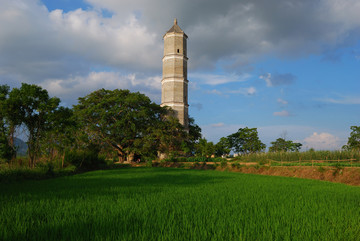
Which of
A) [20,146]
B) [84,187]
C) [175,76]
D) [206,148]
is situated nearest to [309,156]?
[206,148]

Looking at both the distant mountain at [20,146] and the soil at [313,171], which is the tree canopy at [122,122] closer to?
the soil at [313,171]

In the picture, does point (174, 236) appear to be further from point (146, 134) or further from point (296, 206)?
point (146, 134)

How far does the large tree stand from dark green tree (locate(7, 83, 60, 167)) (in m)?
16.8

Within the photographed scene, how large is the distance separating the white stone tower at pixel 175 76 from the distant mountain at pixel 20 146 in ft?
97.9

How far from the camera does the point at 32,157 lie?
13289 mm

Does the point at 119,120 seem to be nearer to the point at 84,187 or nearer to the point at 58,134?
the point at 58,134

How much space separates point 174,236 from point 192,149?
118ft

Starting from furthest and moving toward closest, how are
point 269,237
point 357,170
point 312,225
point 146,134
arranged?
1. point 146,134
2. point 357,170
3. point 312,225
4. point 269,237

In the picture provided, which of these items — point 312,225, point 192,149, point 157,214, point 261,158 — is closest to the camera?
point 312,225

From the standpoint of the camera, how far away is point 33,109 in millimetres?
13492

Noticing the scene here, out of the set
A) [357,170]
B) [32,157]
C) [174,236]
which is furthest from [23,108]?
[357,170]

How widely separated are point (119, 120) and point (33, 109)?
1808 cm

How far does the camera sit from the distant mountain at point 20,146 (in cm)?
1318

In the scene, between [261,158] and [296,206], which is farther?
[261,158]
